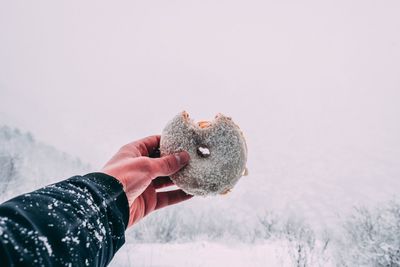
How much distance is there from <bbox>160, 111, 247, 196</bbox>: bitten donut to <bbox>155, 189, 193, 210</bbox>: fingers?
22 centimetres

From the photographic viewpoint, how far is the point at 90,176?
54.1 inches

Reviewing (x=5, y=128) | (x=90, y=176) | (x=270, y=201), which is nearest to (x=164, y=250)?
(x=90, y=176)

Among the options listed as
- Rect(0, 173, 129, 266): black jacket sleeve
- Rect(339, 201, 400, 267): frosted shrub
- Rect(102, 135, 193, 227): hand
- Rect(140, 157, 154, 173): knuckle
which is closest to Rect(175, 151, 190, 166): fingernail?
Rect(102, 135, 193, 227): hand

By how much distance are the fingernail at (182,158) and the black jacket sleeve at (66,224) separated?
73 centimetres

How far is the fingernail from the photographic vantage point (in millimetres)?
2115

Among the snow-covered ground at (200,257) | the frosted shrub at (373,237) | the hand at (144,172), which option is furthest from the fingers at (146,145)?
the frosted shrub at (373,237)

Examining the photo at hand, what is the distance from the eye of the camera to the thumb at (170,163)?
1944 mm

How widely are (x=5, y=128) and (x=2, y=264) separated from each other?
4120cm

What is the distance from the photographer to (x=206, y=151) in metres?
2.35

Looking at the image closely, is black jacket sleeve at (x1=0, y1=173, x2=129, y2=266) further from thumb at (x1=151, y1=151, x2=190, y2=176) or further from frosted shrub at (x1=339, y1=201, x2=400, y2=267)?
frosted shrub at (x1=339, y1=201, x2=400, y2=267)

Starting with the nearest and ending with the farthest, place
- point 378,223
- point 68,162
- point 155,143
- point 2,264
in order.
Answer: point 2,264
point 155,143
point 378,223
point 68,162

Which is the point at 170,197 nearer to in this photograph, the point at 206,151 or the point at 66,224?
the point at 206,151

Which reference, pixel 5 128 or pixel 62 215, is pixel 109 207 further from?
pixel 5 128

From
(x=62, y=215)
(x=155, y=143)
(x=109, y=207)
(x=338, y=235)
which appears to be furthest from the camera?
(x=338, y=235)
